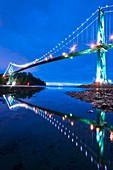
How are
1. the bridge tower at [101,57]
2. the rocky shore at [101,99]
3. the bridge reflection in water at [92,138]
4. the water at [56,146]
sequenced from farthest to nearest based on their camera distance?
the bridge tower at [101,57] < the rocky shore at [101,99] < the bridge reflection in water at [92,138] < the water at [56,146]

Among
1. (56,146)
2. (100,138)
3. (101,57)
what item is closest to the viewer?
(56,146)

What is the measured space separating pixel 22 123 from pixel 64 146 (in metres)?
3.87

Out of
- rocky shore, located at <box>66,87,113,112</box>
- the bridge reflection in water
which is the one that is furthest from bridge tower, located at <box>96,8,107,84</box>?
the bridge reflection in water

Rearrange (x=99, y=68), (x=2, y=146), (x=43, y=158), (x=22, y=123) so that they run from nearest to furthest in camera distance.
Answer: (x=43, y=158) → (x=2, y=146) → (x=22, y=123) → (x=99, y=68)

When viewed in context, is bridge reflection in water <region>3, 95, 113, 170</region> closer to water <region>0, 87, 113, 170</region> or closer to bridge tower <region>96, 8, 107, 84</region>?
water <region>0, 87, 113, 170</region>

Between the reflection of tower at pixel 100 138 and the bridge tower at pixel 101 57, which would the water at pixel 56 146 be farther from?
the bridge tower at pixel 101 57

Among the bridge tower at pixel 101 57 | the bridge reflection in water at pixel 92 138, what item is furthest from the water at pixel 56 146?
the bridge tower at pixel 101 57

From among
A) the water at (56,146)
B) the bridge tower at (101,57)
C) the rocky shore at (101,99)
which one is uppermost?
the bridge tower at (101,57)

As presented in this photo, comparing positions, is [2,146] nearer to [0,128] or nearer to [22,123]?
[0,128]

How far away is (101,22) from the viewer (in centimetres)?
4794

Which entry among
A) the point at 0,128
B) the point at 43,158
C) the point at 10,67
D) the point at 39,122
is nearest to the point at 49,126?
the point at 39,122

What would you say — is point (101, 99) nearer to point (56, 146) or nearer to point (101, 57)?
point (56, 146)

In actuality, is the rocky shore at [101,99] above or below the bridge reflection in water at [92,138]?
above

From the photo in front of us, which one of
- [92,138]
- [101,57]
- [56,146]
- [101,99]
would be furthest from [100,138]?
[101,57]
